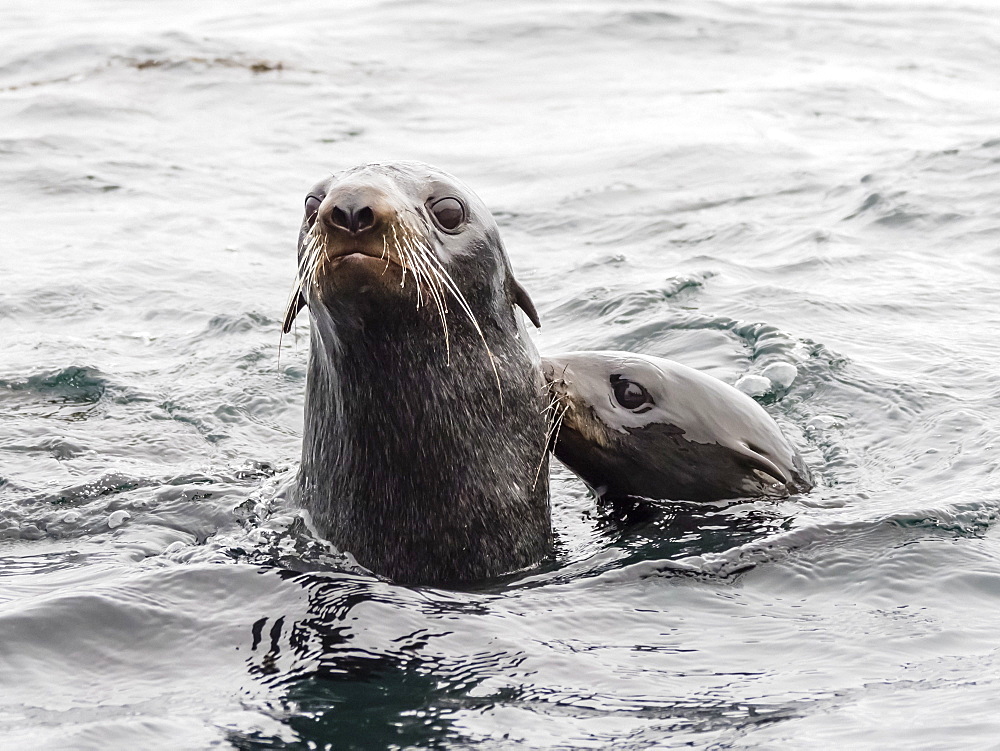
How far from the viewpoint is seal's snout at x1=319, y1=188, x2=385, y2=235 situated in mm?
4102

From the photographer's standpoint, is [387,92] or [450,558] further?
[387,92]

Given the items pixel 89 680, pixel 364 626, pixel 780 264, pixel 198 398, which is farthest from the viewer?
pixel 780 264

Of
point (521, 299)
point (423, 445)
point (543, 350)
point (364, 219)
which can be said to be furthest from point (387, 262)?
point (543, 350)

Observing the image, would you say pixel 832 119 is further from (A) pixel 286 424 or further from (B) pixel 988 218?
(A) pixel 286 424

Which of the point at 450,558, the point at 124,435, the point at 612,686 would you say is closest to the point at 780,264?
the point at 124,435

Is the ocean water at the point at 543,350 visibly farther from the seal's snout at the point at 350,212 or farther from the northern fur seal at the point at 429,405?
the seal's snout at the point at 350,212

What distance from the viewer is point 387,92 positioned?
15.6 meters

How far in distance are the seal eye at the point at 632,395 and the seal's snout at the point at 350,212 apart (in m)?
1.76

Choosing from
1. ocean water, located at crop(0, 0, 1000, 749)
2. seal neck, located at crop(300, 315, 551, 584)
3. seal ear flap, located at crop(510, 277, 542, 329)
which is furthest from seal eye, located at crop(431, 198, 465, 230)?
ocean water, located at crop(0, 0, 1000, 749)

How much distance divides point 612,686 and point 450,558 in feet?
3.18

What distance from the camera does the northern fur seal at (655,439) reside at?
5559 mm

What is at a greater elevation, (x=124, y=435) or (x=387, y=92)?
(x=387, y=92)

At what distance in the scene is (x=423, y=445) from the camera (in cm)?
477

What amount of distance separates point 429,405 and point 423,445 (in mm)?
138
